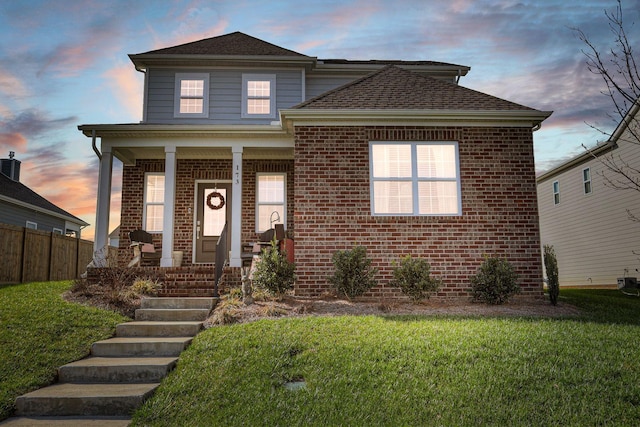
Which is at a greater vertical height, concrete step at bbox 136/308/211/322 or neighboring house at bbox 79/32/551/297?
neighboring house at bbox 79/32/551/297

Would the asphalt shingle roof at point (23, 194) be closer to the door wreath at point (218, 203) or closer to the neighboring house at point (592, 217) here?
the door wreath at point (218, 203)

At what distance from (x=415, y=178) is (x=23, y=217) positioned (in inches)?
729

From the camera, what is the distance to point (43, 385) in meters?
6.24

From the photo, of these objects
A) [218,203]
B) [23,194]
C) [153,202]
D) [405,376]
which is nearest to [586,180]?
[218,203]

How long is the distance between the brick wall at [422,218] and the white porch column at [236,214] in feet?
5.44

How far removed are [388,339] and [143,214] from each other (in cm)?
891

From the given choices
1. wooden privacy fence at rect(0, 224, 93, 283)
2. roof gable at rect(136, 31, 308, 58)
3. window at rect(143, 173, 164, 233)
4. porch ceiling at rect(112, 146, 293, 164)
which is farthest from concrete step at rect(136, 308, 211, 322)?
roof gable at rect(136, 31, 308, 58)

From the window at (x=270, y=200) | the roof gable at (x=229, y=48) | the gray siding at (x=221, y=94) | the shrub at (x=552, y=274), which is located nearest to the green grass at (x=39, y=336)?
the window at (x=270, y=200)

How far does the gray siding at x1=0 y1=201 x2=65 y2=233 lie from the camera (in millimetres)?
20552

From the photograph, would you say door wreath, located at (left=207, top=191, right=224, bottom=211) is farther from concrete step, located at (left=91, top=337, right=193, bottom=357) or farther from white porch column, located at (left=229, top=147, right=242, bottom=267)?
concrete step, located at (left=91, top=337, right=193, bottom=357)

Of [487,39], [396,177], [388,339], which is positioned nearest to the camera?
[388,339]

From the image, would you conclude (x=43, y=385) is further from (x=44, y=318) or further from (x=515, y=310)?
(x=515, y=310)

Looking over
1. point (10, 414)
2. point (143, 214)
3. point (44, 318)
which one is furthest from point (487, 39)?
point (10, 414)

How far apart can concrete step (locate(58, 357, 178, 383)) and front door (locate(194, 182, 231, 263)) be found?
7143mm
